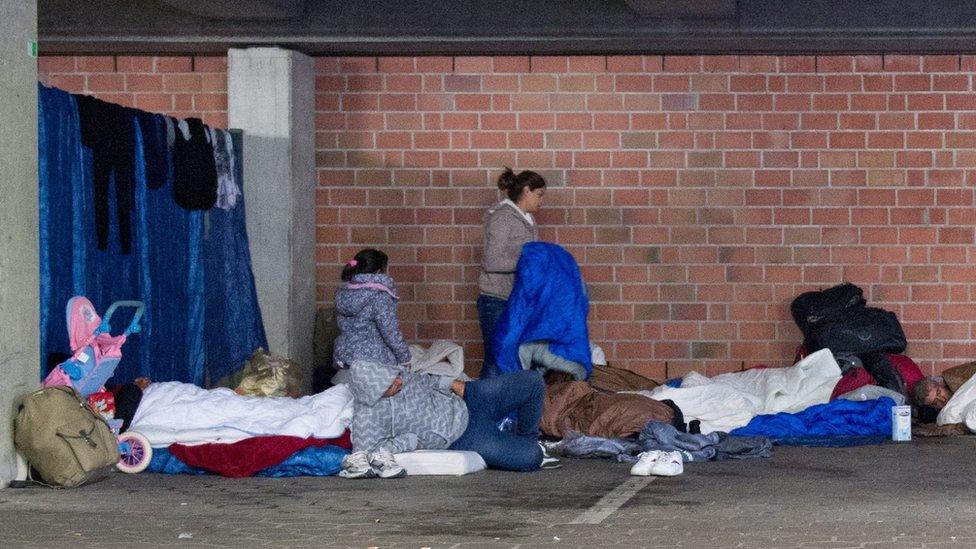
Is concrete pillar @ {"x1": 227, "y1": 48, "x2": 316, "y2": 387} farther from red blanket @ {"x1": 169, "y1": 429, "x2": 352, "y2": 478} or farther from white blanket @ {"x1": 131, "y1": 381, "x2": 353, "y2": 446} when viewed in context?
red blanket @ {"x1": 169, "y1": 429, "x2": 352, "y2": 478}

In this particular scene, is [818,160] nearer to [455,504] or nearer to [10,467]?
[455,504]

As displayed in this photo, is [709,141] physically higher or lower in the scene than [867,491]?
higher

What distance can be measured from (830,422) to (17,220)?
5353 millimetres

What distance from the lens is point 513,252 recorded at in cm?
1114

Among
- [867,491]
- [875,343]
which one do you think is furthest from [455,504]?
[875,343]

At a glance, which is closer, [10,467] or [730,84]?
[10,467]

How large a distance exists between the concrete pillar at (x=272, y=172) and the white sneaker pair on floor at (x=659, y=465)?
392 centimetres

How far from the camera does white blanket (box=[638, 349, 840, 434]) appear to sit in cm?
1053

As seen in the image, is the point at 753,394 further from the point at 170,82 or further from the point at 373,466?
the point at 170,82

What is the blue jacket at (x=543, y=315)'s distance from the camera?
10.7 metres

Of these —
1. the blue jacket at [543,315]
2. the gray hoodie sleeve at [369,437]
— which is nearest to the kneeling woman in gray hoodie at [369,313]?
the blue jacket at [543,315]

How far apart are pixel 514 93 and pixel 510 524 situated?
5965mm

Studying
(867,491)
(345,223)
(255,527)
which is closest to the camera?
(255,527)

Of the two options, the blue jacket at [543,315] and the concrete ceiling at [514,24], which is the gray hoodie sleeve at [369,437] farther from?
the concrete ceiling at [514,24]
